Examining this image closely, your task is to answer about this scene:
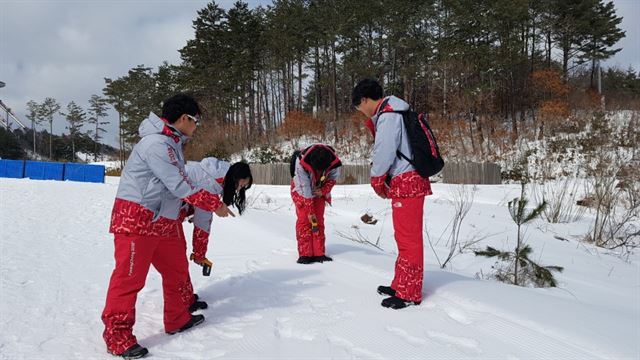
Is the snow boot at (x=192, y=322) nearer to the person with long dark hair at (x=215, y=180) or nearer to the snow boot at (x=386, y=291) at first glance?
the person with long dark hair at (x=215, y=180)

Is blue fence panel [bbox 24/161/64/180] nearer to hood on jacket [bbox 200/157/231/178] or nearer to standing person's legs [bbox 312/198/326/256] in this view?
standing person's legs [bbox 312/198/326/256]

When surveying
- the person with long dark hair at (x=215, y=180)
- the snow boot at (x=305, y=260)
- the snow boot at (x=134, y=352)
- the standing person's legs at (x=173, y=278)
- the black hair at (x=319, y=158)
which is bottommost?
the snow boot at (x=134, y=352)

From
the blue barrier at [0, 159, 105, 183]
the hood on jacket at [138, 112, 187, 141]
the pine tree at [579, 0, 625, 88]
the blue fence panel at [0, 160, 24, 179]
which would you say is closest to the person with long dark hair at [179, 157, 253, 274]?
the hood on jacket at [138, 112, 187, 141]

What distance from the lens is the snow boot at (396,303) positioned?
3252 mm

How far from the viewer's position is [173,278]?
299cm

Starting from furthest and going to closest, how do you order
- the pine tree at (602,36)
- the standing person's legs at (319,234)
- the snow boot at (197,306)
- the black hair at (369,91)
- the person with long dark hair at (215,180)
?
the pine tree at (602,36) < the standing person's legs at (319,234) < the person with long dark hair at (215,180) < the black hair at (369,91) < the snow boot at (197,306)

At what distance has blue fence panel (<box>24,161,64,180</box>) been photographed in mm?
20000

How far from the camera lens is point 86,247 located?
18.8 feet

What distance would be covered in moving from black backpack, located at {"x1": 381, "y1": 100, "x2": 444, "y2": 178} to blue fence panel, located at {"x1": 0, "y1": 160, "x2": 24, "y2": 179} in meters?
22.4

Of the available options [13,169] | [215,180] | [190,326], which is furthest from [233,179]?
[13,169]

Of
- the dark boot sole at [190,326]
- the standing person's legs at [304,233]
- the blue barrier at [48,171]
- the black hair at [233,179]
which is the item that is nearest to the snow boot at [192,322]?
the dark boot sole at [190,326]

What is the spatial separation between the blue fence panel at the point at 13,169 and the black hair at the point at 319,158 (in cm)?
2073

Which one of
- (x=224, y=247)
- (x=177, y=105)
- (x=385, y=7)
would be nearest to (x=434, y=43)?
(x=385, y=7)

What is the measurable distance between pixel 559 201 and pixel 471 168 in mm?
6567
